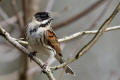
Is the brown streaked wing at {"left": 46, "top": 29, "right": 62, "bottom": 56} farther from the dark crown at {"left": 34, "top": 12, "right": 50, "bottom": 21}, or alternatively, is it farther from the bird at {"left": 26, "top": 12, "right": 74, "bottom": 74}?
the dark crown at {"left": 34, "top": 12, "right": 50, "bottom": 21}

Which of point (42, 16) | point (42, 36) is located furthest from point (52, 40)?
point (42, 16)

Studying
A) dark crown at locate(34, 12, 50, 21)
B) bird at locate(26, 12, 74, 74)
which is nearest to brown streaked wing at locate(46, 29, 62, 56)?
bird at locate(26, 12, 74, 74)

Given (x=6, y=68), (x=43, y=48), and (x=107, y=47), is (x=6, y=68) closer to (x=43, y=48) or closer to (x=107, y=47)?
(x=107, y=47)

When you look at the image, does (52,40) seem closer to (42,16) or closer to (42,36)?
(42,36)

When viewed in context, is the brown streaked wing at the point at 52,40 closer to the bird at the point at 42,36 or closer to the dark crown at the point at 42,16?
the bird at the point at 42,36

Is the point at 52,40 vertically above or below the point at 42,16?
below

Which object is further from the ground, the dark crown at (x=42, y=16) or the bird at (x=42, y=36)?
the dark crown at (x=42, y=16)

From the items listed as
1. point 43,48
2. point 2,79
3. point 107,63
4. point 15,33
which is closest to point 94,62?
point 107,63

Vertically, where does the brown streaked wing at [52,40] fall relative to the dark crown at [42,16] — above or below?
below

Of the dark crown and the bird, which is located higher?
the dark crown

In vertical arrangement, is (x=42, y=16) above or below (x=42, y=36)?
above

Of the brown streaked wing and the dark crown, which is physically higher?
the dark crown

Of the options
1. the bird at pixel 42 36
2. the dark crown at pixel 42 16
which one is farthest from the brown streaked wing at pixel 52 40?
the dark crown at pixel 42 16

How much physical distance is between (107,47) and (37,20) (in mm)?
5383
